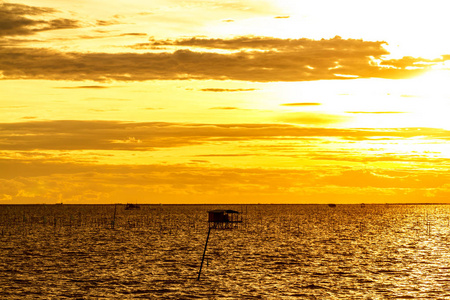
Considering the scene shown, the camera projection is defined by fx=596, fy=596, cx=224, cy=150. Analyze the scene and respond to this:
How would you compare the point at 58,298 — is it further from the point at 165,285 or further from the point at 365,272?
the point at 365,272

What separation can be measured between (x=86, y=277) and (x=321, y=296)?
3153cm

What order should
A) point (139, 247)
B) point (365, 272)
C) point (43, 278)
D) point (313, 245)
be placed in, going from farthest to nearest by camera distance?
point (313, 245)
point (139, 247)
point (365, 272)
point (43, 278)

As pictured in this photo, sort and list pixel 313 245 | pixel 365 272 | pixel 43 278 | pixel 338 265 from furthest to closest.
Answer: pixel 313 245 → pixel 338 265 → pixel 365 272 → pixel 43 278

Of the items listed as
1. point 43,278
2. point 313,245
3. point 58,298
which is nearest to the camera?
point 58,298

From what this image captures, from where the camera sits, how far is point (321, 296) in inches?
2625

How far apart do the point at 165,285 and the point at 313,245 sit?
67801 millimetres

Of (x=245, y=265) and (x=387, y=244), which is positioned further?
(x=387, y=244)

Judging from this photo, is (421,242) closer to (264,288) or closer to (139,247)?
(139,247)

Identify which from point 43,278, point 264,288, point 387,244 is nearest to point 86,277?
point 43,278

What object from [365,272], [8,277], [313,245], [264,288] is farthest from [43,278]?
[313,245]

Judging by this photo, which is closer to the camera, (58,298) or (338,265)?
(58,298)

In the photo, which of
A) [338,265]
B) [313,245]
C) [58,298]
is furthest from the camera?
[313,245]

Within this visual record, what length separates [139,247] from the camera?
123375 millimetres

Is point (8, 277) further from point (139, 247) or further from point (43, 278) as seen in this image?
point (139, 247)
